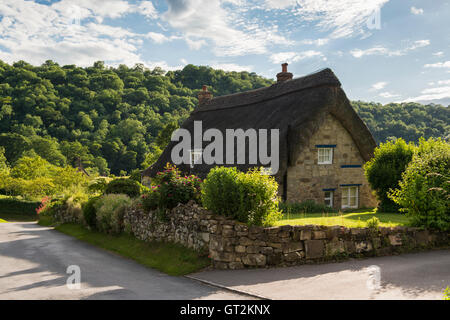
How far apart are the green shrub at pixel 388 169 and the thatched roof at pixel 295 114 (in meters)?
2.75

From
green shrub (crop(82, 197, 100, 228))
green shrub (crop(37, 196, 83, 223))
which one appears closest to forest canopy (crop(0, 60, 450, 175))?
green shrub (crop(37, 196, 83, 223))

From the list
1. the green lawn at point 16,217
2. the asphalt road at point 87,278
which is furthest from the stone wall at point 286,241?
the green lawn at point 16,217

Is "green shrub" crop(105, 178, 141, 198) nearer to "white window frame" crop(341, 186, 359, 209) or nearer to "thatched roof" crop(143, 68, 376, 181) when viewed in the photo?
"thatched roof" crop(143, 68, 376, 181)

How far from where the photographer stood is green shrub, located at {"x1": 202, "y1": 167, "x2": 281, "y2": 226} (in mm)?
10648

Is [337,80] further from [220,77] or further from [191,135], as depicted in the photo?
[220,77]

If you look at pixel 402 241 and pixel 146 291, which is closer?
pixel 146 291

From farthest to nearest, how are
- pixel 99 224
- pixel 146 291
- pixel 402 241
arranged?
pixel 99 224 → pixel 402 241 → pixel 146 291

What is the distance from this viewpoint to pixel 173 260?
11953 millimetres

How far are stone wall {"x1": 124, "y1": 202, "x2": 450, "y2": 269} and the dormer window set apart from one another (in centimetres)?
840

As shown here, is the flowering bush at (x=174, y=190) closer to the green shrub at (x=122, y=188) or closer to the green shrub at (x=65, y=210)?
the green shrub at (x=122, y=188)

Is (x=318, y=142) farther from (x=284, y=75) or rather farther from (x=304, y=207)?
(x=284, y=75)

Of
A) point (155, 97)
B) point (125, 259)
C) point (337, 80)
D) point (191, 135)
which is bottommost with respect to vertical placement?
point (125, 259)
